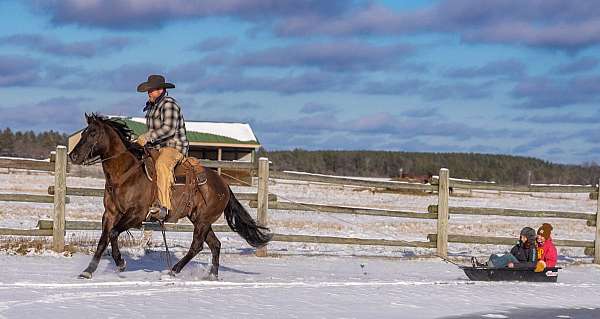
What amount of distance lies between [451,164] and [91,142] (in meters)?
144

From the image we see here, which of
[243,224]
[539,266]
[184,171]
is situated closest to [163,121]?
[184,171]

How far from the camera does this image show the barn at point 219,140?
53.5 meters

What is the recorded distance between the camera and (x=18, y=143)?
116250 mm

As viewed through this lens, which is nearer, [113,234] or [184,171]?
[113,234]

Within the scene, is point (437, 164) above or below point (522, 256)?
above

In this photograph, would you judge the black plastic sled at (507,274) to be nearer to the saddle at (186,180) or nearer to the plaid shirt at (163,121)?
the saddle at (186,180)

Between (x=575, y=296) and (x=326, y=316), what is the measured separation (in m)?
4.47

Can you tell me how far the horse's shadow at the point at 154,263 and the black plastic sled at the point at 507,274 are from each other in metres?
3.09

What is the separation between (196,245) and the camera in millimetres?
12203

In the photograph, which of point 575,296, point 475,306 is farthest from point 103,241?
point 575,296

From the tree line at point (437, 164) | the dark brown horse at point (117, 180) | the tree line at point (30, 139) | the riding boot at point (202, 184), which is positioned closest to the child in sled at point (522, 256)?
the dark brown horse at point (117, 180)

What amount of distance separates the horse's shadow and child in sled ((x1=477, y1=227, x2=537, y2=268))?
346cm

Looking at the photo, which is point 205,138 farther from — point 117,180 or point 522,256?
point 117,180

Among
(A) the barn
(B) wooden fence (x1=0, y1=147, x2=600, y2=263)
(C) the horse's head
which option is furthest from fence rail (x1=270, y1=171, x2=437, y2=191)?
(A) the barn
